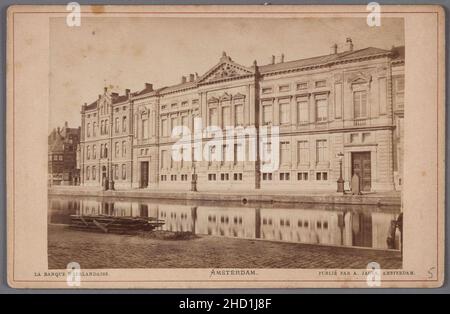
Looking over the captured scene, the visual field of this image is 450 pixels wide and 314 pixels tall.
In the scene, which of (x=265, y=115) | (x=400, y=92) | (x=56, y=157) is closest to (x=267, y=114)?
(x=265, y=115)

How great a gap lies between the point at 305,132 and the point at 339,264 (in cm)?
67

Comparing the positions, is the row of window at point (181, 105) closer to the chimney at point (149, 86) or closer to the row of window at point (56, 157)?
the chimney at point (149, 86)

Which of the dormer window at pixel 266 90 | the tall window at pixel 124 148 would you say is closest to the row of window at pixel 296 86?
the dormer window at pixel 266 90

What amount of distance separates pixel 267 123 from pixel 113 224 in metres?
0.93

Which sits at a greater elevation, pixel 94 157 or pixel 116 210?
pixel 94 157

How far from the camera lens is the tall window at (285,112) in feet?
8.29

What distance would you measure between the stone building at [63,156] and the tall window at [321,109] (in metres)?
1.21

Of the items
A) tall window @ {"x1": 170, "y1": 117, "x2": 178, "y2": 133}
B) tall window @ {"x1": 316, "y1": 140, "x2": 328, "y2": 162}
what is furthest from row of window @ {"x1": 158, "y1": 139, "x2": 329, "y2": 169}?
tall window @ {"x1": 170, "y1": 117, "x2": 178, "y2": 133}

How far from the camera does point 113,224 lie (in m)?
2.51

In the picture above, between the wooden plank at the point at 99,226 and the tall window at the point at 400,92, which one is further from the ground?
the tall window at the point at 400,92
